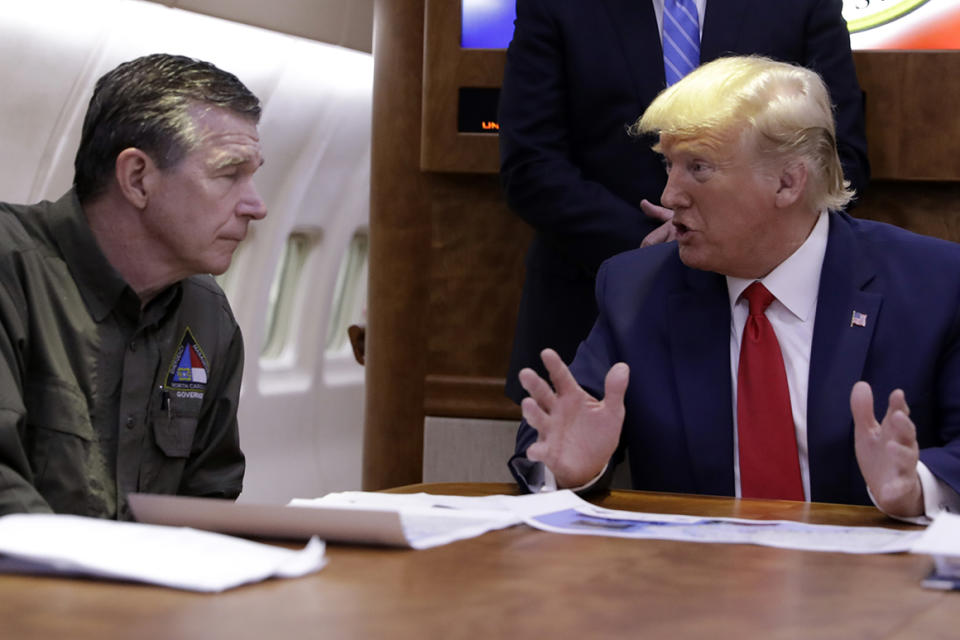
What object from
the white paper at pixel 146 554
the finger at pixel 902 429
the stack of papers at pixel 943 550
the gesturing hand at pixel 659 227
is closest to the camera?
the white paper at pixel 146 554

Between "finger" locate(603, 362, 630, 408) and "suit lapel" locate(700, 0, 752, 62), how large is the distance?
1.39 meters

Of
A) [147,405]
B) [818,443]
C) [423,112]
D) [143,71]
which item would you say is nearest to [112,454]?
[147,405]

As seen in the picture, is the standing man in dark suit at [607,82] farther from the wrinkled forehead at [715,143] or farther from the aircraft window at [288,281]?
the aircraft window at [288,281]

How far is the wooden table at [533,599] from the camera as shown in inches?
51.5

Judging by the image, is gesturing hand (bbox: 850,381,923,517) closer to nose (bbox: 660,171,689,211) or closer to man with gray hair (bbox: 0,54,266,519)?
nose (bbox: 660,171,689,211)

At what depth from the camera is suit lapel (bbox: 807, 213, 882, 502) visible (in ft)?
8.43

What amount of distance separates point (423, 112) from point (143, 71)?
1.64m

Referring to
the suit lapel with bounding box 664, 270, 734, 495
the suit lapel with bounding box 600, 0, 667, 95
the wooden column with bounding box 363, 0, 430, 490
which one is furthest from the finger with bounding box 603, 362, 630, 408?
the wooden column with bounding box 363, 0, 430, 490

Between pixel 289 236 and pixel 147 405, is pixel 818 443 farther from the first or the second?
pixel 289 236

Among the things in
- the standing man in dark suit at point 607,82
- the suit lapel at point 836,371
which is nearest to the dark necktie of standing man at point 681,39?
the standing man in dark suit at point 607,82

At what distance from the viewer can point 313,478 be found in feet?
34.1

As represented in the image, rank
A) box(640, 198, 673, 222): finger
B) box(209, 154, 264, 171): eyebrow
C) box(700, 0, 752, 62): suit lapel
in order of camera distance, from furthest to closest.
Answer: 1. box(700, 0, 752, 62): suit lapel
2. box(640, 198, 673, 222): finger
3. box(209, 154, 264, 171): eyebrow

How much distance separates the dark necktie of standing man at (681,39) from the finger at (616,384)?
54.7 inches

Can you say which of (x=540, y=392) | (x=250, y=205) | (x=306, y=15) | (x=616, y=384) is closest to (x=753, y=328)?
(x=616, y=384)
